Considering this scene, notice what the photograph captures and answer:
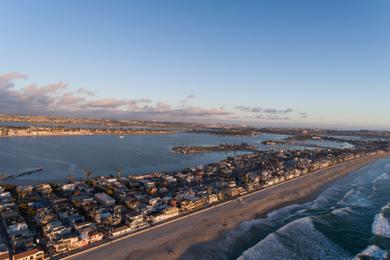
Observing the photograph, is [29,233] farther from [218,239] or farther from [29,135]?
[29,135]

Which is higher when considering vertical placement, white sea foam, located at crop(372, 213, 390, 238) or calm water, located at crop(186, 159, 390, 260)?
white sea foam, located at crop(372, 213, 390, 238)

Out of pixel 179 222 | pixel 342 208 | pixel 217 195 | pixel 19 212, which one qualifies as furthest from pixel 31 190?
pixel 342 208

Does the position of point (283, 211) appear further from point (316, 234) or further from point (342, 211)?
point (342, 211)

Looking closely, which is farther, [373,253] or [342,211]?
[342,211]

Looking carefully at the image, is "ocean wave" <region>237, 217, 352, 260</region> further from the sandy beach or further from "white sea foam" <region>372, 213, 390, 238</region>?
"white sea foam" <region>372, 213, 390, 238</region>

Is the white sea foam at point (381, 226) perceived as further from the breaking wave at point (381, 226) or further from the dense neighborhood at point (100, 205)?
the dense neighborhood at point (100, 205)

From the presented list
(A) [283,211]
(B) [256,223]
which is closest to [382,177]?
(A) [283,211]

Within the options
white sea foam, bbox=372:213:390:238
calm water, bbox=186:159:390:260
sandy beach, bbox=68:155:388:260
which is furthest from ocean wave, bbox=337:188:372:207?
white sea foam, bbox=372:213:390:238
